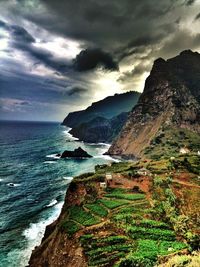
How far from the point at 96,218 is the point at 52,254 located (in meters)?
9.47

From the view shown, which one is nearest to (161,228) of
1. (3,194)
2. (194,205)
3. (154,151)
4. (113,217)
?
(113,217)

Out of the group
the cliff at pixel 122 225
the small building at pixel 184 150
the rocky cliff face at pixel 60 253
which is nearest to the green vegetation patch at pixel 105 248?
the cliff at pixel 122 225

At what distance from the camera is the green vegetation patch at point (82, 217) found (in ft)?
180

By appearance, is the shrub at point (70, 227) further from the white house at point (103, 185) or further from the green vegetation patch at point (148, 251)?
the white house at point (103, 185)

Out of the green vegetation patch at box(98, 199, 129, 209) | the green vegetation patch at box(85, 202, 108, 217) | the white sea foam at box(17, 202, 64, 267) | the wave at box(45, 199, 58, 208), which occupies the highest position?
the green vegetation patch at box(98, 199, 129, 209)

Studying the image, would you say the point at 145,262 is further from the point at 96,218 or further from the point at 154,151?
the point at 154,151

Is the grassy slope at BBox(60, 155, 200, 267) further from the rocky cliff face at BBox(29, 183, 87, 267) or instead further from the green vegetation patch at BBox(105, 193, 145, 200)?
the rocky cliff face at BBox(29, 183, 87, 267)

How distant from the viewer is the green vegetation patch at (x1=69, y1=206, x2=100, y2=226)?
54756mm

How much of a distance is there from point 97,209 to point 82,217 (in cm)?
395

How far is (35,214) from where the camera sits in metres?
87.6

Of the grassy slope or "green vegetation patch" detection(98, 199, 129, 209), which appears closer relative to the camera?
the grassy slope

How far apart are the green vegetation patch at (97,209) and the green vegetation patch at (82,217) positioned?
Answer: 4.30ft

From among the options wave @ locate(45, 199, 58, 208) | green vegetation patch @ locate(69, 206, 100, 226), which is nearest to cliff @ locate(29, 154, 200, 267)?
green vegetation patch @ locate(69, 206, 100, 226)

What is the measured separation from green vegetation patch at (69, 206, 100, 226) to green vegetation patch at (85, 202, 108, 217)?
1310mm
